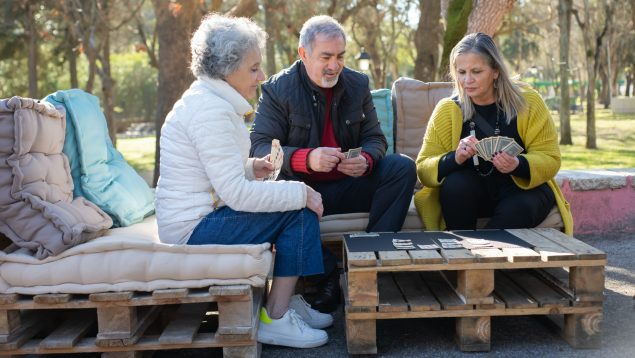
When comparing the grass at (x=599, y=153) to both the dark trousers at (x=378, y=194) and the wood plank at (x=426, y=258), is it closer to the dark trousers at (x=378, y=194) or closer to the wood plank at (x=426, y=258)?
the dark trousers at (x=378, y=194)

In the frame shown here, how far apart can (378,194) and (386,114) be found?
1440mm

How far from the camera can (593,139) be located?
16156mm

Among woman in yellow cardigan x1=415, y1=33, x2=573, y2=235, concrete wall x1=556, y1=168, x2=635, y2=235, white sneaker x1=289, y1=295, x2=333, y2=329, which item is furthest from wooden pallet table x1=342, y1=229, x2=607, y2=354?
concrete wall x1=556, y1=168, x2=635, y2=235

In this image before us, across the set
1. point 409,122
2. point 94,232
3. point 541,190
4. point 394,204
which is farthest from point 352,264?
point 409,122

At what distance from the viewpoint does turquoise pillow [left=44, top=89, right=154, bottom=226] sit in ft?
12.5

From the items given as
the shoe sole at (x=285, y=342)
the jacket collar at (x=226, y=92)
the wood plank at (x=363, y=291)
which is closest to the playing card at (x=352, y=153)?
the jacket collar at (x=226, y=92)

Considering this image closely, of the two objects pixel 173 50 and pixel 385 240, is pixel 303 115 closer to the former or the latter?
pixel 385 240

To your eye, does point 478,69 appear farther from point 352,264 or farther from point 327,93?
point 352,264

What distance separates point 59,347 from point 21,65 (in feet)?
84.2

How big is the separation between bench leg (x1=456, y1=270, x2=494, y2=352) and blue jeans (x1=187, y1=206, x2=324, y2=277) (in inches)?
27.7

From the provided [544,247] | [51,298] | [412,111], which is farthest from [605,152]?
[51,298]

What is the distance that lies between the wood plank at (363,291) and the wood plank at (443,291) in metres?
0.33

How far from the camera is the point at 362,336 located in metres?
3.18

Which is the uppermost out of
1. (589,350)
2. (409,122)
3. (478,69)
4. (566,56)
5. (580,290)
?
(566,56)
